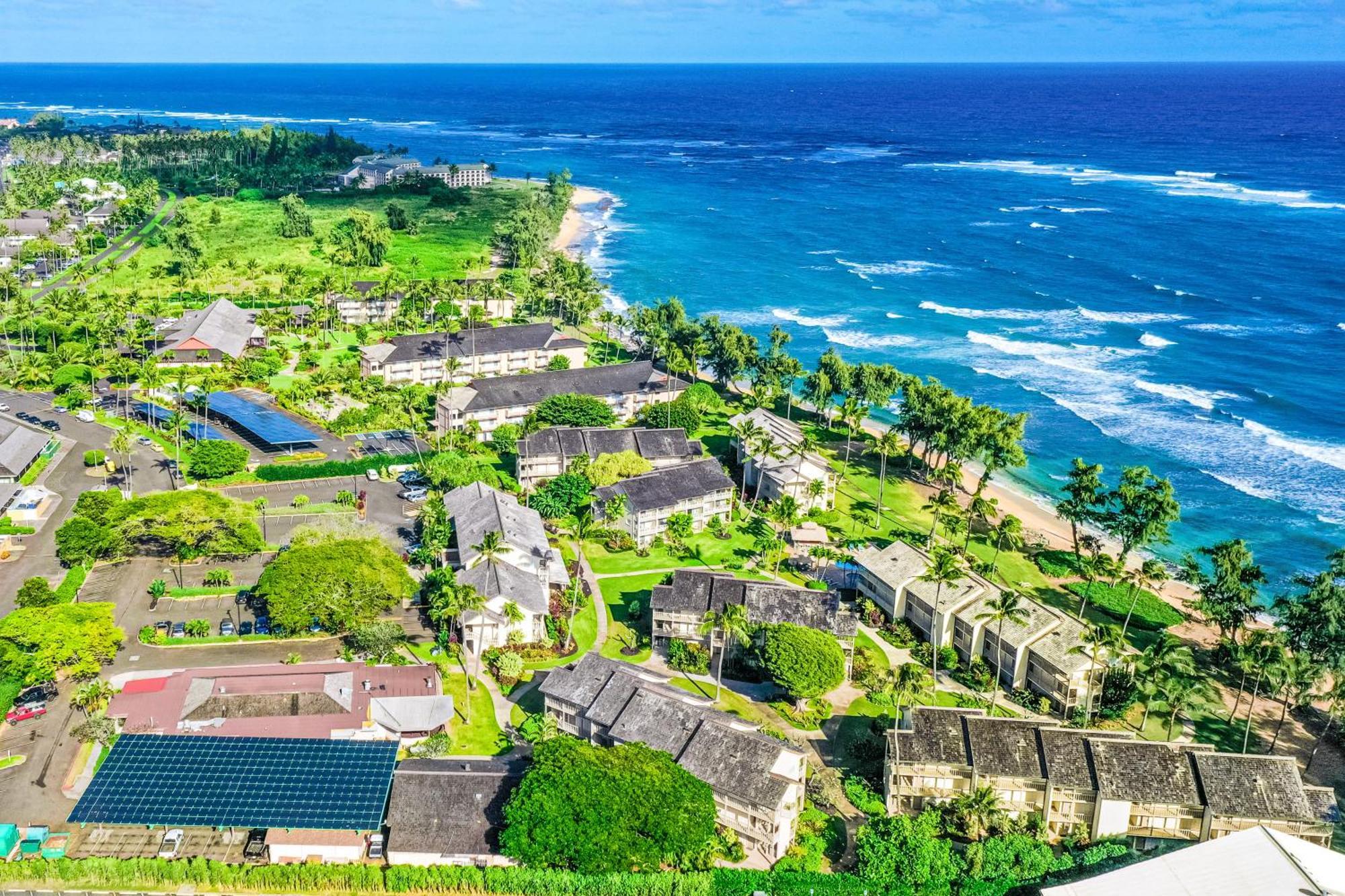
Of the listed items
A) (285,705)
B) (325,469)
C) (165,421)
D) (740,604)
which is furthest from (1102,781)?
(165,421)

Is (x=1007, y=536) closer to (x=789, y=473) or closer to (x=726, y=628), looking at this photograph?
(x=789, y=473)

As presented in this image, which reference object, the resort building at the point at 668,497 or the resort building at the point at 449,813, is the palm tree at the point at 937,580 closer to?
the resort building at the point at 668,497

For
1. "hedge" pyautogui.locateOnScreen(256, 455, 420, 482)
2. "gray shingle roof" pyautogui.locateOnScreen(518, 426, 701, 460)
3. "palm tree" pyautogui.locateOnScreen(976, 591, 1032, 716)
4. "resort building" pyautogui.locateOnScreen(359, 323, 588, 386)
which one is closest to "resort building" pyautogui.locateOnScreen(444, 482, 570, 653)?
"gray shingle roof" pyautogui.locateOnScreen(518, 426, 701, 460)

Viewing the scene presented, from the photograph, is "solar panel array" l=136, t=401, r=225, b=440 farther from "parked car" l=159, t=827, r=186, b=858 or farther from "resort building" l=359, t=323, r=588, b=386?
"parked car" l=159, t=827, r=186, b=858

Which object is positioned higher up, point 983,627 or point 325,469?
point 983,627

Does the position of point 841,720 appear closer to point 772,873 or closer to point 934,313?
point 772,873

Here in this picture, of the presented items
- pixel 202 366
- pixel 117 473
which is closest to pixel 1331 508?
pixel 117 473
